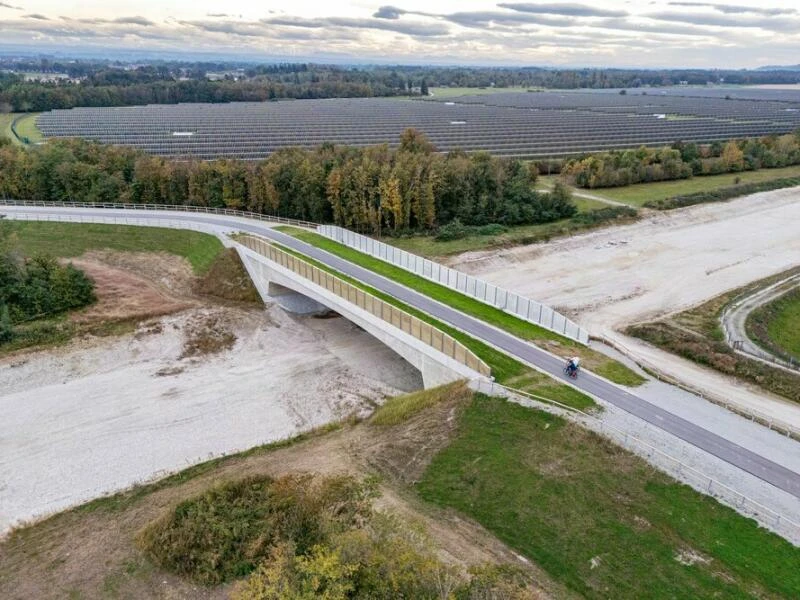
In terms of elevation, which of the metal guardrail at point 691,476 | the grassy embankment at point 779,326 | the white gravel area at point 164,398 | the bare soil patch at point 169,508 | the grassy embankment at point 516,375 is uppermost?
the grassy embankment at point 516,375

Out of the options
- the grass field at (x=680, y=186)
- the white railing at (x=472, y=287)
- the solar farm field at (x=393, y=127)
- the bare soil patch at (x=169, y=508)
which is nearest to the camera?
the bare soil patch at (x=169, y=508)

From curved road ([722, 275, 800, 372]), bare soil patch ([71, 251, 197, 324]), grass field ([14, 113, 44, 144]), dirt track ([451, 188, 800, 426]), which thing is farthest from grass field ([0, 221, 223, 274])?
grass field ([14, 113, 44, 144])

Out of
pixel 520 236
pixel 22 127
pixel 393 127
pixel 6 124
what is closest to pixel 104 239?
pixel 520 236

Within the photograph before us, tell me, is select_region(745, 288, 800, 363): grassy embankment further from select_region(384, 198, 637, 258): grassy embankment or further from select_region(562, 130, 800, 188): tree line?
select_region(562, 130, 800, 188): tree line

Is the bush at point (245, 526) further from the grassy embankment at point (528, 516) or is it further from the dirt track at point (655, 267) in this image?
the dirt track at point (655, 267)

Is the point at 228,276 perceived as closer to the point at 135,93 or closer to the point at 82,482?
the point at 82,482

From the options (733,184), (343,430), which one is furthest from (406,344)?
(733,184)

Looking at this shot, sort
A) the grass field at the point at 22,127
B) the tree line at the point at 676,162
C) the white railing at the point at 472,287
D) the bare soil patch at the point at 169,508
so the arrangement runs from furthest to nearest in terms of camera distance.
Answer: the grass field at the point at 22,127 < the tree line at the point at 676,162 < the white railing at the point at 472,287 < the bare soil patch at the point at 169,508

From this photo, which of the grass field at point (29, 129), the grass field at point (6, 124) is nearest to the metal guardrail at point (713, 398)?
the grass field at point (29, 129)
